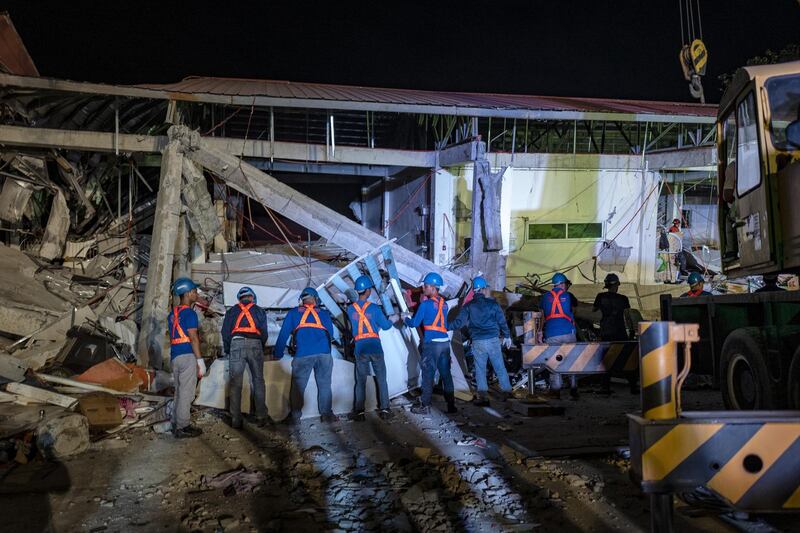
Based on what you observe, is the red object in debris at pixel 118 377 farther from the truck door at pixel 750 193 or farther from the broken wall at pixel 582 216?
the broken wall at pixel 582 216

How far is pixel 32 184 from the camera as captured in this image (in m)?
13.0

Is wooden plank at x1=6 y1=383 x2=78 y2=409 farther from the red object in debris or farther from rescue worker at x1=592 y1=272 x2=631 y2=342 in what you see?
rescue worker at x1=592 y1=272 x2=631 y2=342

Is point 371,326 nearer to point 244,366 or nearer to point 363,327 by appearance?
point 363,327

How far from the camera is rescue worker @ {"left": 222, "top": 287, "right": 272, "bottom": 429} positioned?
7.56 metres

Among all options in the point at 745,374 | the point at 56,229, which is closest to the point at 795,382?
the point at 745,374

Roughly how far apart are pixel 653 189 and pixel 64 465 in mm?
15529

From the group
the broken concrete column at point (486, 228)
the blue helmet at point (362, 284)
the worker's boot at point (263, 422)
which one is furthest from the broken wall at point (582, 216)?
the worker's boot at point (263, 422)

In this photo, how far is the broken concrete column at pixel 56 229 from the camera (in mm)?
13375

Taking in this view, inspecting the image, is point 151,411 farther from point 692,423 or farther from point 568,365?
point 692,423

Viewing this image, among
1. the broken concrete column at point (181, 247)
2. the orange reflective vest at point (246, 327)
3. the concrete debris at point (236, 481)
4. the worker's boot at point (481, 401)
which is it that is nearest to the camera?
the concrete debris at point (236, 481)

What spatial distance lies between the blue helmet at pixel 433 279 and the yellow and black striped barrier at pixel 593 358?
2.57 metres

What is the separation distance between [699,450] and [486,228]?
827 cm

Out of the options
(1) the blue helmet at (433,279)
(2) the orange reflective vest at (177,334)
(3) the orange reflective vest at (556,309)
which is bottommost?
(2) the orange reflective vest at (177,334)

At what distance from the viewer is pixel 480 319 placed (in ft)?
29.1
